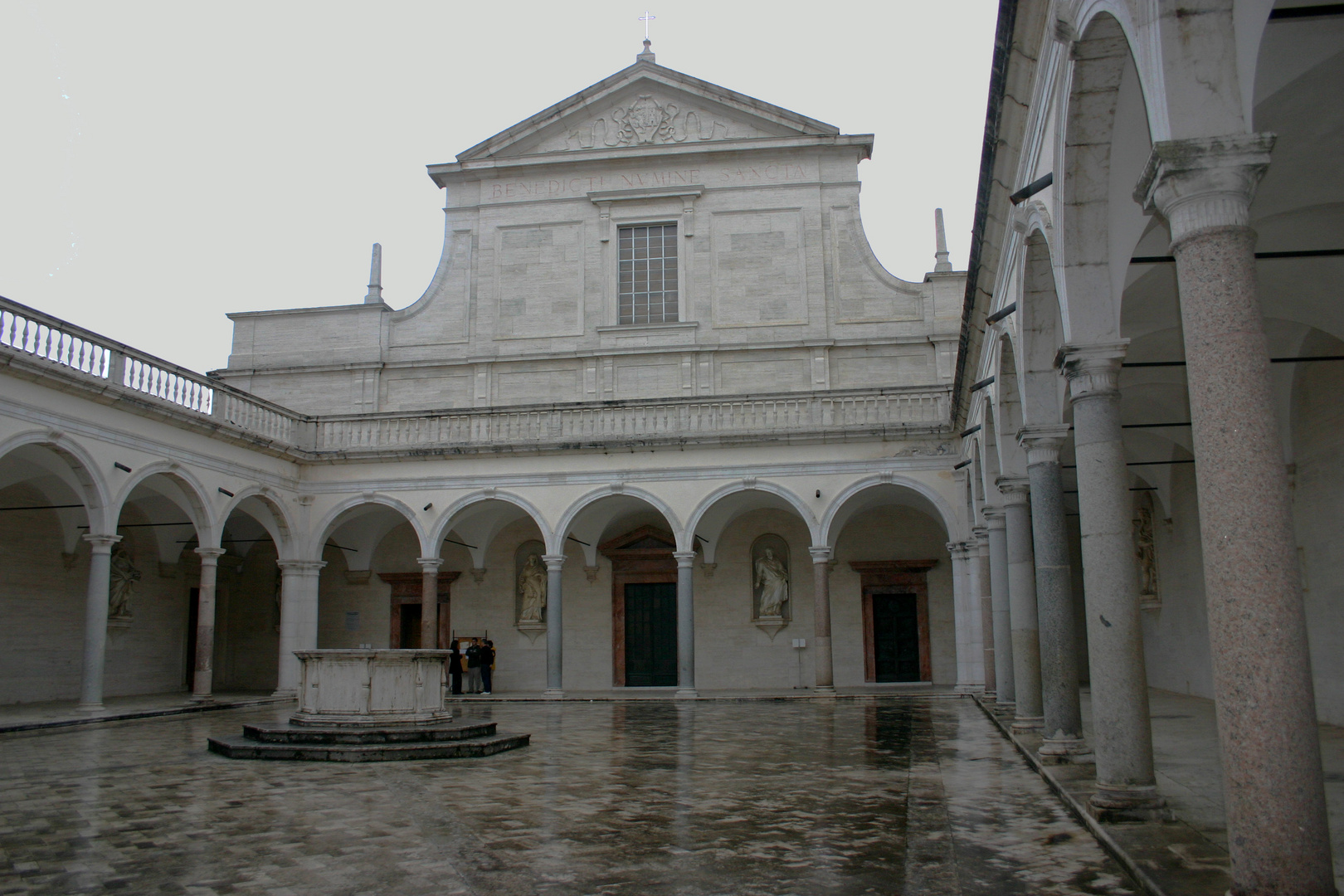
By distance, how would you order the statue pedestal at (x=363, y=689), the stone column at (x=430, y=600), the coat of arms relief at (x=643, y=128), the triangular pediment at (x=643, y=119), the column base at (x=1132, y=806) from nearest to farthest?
the column base at (x=1132, y=806), the statue pedestal at (x=363, y=689), the stone column at (x=430, y=600), the triangular pediment at (x=643, y=119), the coat of arms relief at (x=643, y=128)

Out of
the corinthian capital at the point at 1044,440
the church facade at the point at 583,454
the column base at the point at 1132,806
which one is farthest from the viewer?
the church facade at the point at 583,454

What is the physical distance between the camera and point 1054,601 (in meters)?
9.02

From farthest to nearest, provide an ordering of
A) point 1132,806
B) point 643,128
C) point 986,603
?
point 643,128 < point 986,603 < point 1132,806

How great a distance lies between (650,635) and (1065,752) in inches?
621

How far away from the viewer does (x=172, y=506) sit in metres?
21.7

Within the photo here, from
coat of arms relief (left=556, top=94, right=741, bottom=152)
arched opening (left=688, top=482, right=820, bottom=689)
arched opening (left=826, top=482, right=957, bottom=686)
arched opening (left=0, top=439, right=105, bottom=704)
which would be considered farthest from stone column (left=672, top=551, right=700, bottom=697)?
coat of arms relief (left=556, top=94, right=741, bottom=152)

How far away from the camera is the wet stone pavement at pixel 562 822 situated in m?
5.83

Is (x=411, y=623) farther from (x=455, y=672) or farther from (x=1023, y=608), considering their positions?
(x=1023, y=608)

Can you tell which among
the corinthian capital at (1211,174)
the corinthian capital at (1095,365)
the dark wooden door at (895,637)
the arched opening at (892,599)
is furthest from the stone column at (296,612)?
the corinthian capital at (1211,174)

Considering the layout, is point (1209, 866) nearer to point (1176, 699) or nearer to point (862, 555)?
point (1176, 699)

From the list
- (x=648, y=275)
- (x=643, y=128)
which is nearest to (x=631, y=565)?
(x=648, y=275)

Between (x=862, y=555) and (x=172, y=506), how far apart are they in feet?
48.4

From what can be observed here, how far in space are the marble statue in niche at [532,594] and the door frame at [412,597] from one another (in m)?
1.53

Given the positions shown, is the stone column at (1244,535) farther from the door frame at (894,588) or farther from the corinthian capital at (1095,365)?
the door frame at (894,588)
